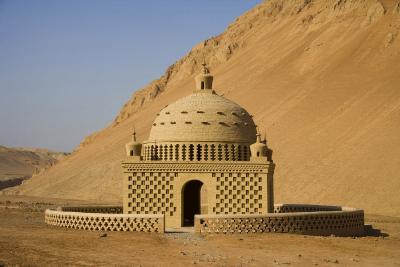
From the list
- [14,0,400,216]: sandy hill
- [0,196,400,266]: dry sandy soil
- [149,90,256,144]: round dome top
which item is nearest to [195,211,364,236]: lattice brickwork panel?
[0,196,400,266]: dry sandy soil

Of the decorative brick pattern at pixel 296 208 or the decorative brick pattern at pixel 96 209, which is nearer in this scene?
the decorative brick pattern at pixel 96 209

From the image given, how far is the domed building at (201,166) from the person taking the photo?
2852 centimetres

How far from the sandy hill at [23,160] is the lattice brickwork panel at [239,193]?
372 feet

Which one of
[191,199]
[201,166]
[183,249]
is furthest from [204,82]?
[183,249]

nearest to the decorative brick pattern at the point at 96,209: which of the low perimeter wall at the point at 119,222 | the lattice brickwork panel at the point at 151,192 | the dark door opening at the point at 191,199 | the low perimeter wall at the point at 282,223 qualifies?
the dark door opening at the point at 191,199

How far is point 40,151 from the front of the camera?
7643 inches

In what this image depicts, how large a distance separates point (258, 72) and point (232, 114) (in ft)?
181

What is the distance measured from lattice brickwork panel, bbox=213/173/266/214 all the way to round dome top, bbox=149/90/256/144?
1955mm

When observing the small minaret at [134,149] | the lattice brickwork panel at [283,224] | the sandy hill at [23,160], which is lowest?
the lattice brickwork panel at [283,224]

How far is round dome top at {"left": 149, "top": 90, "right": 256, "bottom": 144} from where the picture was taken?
1173 inches

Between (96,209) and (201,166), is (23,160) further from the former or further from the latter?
(201,166)

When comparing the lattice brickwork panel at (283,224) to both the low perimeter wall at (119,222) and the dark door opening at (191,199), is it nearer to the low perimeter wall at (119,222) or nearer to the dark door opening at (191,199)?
the low perimeter wall at (119,222)

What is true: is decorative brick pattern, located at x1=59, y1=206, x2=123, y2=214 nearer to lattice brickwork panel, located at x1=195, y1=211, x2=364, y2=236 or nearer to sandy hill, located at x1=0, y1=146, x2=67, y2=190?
lattice brickwork panel, located at x1=195, y1=211, x2=364, y2=236

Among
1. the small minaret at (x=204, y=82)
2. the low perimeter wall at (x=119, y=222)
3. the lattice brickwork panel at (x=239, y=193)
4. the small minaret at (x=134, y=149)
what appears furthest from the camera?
the small minaret at (x=204, y=82)
